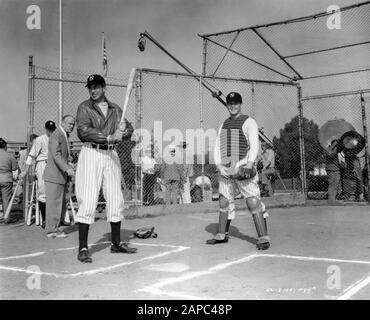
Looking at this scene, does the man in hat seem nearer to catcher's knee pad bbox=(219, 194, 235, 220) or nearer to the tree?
catcher's knee pad bbox=(219, 194, 235, 220)

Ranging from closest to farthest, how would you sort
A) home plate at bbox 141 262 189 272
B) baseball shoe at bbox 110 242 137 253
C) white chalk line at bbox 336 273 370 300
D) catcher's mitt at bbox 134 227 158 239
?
1. white chalk line at bbox 336 273 370 300
2. home plate at bbox 141 262 189 272
3. baseball shoe at bbox 110 242 137 253
4. catcher's mitt at bbox 134 227 158 239

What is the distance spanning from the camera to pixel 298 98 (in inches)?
475

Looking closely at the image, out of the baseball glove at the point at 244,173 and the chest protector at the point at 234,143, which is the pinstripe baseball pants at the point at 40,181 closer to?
the chest protector at the point at 234,143

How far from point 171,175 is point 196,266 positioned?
6666 mm

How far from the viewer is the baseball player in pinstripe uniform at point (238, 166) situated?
18.5ft

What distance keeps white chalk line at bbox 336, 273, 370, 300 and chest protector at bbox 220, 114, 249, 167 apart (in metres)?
2.35

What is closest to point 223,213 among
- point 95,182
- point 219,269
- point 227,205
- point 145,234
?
point 227,205

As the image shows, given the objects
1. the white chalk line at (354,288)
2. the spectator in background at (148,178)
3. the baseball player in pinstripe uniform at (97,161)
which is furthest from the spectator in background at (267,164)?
the white chalk line at (354,288)

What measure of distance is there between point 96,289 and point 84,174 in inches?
67.9

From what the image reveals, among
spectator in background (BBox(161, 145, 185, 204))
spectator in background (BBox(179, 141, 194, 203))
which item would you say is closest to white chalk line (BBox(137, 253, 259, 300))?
spectator in background (BBox(161, 145, 185, 204))

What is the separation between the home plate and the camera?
4504 millimetres

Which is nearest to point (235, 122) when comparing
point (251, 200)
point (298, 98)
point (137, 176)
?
point (251, 200)
